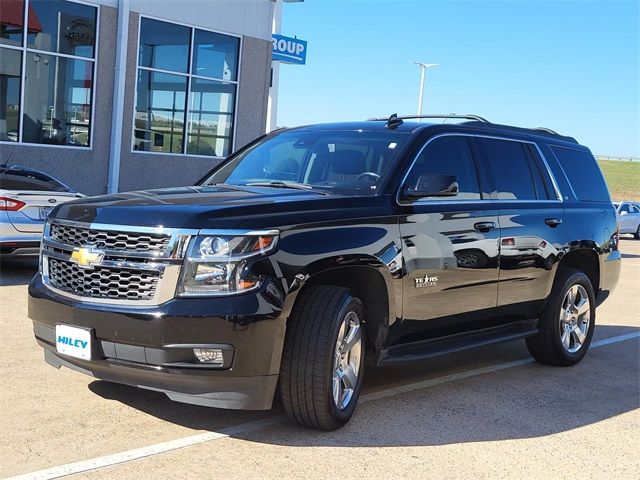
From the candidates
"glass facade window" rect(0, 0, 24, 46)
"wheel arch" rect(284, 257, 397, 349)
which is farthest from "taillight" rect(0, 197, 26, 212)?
"glass facade window" rect(0, 0, 24, 46)

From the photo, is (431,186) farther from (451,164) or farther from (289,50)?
(289,50)

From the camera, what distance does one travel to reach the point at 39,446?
423 cm

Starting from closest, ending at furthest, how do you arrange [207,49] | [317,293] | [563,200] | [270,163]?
[317,293] → [270,163] → [563,200] → [207,49]

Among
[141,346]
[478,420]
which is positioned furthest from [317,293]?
[478,420]

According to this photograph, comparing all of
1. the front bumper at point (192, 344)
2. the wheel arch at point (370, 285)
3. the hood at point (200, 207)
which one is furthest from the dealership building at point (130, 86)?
the front bumper at point (192, 344)

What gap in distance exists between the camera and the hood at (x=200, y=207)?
4.33 m

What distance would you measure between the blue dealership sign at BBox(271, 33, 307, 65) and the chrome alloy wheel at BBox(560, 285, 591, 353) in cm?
1600

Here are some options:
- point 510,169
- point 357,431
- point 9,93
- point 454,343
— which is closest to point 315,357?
point 357,431

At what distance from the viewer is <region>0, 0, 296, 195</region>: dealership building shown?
52.3ft

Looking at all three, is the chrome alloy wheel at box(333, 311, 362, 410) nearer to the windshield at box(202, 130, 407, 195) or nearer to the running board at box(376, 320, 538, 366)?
the running board at box(376, 320, 538, 366)

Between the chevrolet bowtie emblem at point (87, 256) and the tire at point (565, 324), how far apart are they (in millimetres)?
3982

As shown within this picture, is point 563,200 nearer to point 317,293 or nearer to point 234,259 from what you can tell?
point 317,293

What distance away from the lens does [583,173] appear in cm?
762

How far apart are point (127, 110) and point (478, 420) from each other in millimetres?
14052
